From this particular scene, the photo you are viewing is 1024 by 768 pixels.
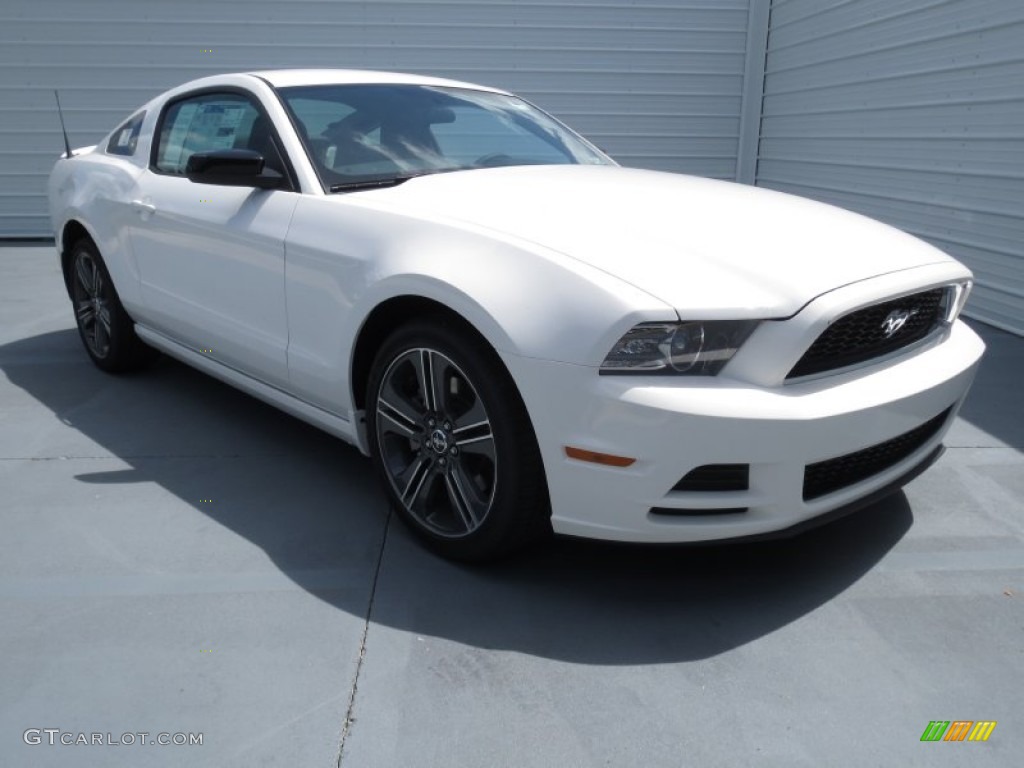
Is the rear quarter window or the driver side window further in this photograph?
the rear quarter window

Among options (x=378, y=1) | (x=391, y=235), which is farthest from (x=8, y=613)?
(x=378, y=1)

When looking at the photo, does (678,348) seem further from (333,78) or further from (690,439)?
(333,78)

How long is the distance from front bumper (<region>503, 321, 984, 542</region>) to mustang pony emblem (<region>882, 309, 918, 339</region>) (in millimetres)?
161

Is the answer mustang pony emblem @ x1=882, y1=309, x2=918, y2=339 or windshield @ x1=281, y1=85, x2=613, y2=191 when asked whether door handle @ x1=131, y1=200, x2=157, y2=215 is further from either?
mustang pony emblem @ x1=882, y1=309, x2=918, y2=339

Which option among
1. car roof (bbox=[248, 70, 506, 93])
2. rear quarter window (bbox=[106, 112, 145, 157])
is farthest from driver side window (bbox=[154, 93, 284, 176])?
rear quarter window (bbox=[106, 112, 145, 157])

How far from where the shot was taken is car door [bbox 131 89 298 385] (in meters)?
3.15

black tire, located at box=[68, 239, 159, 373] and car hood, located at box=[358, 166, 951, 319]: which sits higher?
car hood, located at box=[358, 166, 951, 319]

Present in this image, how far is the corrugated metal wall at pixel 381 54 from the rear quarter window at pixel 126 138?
4.89 metres

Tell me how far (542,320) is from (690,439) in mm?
475

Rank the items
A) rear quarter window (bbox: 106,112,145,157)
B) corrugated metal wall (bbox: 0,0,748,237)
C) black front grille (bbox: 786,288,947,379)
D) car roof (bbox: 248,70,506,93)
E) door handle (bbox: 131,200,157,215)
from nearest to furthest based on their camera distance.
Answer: black front grille (bbox: 786,288,947,379), car roof (bbox: 248,70,506,93), door handle (bbox: 131,200,157,215), rear quarter window (bbox: 106,112,145,157), corrugated metal wall (bbox: 0,0,748,237)

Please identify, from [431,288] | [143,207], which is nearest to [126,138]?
[143,207]

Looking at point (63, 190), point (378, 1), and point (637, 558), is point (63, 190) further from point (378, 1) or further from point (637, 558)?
point (378, 1)

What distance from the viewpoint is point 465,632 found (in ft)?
7.83

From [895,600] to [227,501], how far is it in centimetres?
223
